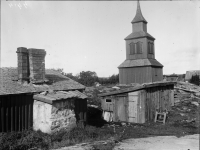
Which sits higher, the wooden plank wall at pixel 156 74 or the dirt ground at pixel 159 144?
the wooden plank wall at pixel 156 74

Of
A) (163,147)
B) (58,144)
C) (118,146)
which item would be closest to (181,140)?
(163,147)

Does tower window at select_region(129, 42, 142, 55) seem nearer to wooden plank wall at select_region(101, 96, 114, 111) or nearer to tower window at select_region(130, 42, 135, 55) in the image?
tower window at select_region(130, 42, 135, 55)

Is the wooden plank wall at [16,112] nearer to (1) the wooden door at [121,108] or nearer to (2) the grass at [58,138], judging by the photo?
(2) the grass at [58,138]

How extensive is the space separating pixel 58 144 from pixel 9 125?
11.2 ft

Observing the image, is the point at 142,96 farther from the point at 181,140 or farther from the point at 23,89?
the point at 23,89

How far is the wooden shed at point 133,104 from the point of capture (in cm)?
1725

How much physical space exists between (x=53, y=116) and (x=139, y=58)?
59.1 feet

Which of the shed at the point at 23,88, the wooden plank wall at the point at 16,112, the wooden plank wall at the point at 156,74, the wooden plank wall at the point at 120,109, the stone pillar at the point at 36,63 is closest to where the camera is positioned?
the wooden plank wall at the point at 16,112

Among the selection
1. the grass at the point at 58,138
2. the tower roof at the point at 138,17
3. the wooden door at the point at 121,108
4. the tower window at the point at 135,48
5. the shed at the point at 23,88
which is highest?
the tower roof at the point at 138,17

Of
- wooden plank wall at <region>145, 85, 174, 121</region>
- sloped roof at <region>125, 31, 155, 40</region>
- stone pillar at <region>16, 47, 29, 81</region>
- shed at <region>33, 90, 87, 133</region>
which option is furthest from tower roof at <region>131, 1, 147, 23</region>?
shed at <region>33, 90, 87, 133</region>

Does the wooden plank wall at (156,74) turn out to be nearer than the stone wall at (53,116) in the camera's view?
No

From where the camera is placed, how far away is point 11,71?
560 inches

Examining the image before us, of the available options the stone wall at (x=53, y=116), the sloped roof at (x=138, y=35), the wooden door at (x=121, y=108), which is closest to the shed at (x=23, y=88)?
the stone wall at (x=53, y=116)

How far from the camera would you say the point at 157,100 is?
19641 mm
